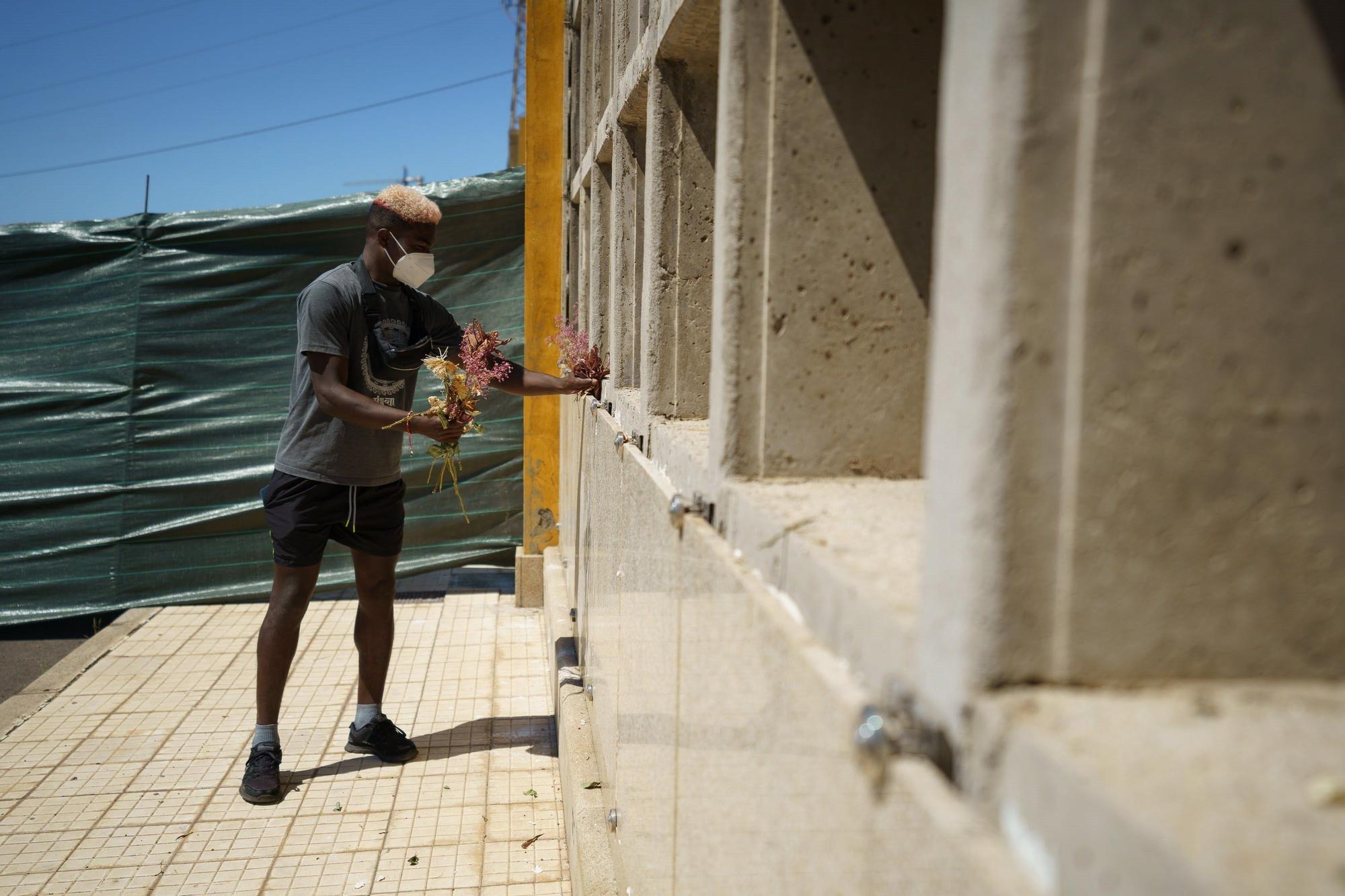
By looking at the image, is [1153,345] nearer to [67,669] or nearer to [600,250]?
[600,250]

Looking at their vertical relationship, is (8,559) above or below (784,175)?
below

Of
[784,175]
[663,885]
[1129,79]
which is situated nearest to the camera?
[1129,79]

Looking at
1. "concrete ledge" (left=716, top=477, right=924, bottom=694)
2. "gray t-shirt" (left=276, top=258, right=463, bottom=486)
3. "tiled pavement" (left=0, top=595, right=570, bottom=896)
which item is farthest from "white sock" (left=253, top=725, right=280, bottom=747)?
"concrete ledge" (left=716, top=477, right=924, bottom=694)

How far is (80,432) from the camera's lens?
21.8ft

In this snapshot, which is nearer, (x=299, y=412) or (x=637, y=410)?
(x=637, y=410)

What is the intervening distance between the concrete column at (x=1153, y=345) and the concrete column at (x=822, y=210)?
0.70 meters

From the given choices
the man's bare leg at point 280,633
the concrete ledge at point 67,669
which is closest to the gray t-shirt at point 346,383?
the man's bare leg at point 280,633

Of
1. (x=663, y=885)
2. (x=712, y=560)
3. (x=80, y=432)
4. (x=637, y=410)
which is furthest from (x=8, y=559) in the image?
(x=712, y=560)

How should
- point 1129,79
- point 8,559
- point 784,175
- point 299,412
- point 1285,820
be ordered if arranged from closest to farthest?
point 1285,820, point 1129,79, point 784,175, point 299,412, point 8,559

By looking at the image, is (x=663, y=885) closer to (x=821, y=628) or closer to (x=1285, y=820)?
(x=821, y=628)

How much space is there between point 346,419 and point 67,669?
8.99ft

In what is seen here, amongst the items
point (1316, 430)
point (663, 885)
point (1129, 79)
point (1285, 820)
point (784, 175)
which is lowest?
point (663, 885)

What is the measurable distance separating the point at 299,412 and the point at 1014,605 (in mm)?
3691

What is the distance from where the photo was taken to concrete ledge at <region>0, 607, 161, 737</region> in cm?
501
